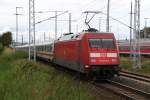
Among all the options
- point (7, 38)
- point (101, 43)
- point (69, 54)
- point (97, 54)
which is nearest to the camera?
point (97, 54)

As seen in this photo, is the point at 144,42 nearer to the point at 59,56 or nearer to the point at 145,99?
the point at 59,56

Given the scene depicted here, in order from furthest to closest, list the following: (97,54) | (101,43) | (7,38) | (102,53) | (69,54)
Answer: (7,38) → (69,54) → (101,43) → (102,53) → (97,54)

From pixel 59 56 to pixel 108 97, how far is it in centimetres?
1579

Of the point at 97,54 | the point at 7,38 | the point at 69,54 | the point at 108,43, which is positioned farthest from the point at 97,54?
the point at 7,38

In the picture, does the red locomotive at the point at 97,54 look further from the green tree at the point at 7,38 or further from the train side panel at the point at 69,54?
the green tree at the point at 7,38

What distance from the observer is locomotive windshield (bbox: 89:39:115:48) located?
2295 centimetres

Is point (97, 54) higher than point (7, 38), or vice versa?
point (7, 38)

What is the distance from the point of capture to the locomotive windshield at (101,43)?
23.0m

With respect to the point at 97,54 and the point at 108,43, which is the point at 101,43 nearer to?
the point at 108,43

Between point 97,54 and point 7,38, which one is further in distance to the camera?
point 7,38

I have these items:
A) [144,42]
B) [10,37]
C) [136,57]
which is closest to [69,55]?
[136,57]

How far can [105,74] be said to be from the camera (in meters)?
22.8

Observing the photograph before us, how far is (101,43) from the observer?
2311cm

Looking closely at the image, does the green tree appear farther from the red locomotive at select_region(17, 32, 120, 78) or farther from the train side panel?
the red locomotive at select_region(17, 32, 120, 78)
